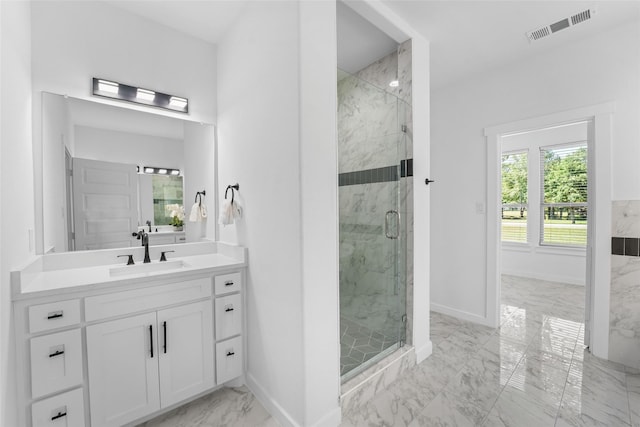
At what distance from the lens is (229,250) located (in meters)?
2.15

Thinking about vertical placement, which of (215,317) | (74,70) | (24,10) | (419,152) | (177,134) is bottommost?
(215,317)

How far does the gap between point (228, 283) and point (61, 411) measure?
3.19 feet

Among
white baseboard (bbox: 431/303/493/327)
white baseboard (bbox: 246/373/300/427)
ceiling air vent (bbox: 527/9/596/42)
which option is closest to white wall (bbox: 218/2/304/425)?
white baseboard (bbox: 246/373/300/427)

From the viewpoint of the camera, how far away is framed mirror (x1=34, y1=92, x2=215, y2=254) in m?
1.73

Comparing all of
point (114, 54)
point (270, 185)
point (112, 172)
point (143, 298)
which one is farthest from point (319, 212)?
point (114, 54)

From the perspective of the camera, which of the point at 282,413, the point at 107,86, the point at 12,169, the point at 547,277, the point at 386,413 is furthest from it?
the point at 547,277

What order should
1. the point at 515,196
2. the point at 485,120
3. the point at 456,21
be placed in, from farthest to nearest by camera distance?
the point at 515,196 → the point at 485,120 → the point at 456,21

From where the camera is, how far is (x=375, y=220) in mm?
2332

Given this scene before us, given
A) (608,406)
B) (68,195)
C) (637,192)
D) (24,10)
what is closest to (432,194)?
(637,192)

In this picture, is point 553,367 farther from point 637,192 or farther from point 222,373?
point 222,373

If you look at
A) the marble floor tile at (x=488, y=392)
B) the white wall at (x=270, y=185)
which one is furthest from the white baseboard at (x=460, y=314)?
the white wall at (x=270, y=185)

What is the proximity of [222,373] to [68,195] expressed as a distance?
5.04ft

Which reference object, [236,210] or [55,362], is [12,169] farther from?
[236,210]

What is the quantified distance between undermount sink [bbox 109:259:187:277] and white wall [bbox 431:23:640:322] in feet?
9.16
